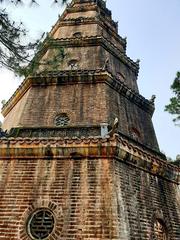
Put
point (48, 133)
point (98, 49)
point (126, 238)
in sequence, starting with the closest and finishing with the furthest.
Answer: point (126, 238)
point (48, 133)
point (98, 49)

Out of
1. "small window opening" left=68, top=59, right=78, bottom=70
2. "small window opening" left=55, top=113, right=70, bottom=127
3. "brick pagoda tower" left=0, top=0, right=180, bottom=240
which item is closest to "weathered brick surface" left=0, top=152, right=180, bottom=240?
"brick pagoda tower" left=0, top=0, right=180, bottom=240

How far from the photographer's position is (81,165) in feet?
29.9

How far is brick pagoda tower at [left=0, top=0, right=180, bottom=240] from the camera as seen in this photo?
26.6 feet

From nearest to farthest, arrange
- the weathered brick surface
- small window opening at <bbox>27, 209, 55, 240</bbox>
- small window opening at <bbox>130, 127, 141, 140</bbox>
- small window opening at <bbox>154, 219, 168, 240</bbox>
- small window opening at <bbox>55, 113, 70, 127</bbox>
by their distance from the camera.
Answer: the weathered brick surface → small window opening at <bbox>27, 209, 55, 240</bbox> → small window opening at <bbox>154, 219, 168, 240</bbox> → small window opening at <bbox>55, 113, 70, 127</bbox> → small window opening at <bbox>130, 127, 141, 140</bbox>

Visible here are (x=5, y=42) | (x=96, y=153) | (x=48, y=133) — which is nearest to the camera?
(x=5, y=42)

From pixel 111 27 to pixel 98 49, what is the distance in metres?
4.31

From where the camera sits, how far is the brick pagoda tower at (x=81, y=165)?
8109 millimetres

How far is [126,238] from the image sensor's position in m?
7.79

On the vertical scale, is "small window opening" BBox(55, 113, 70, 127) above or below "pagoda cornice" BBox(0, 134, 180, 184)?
above

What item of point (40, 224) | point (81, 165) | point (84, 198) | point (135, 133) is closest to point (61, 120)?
point (81, 165)

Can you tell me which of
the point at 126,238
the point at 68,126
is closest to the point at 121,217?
the point at 126,238

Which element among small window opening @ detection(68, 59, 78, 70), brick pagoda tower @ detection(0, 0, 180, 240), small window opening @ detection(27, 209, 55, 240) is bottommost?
small window opening @ detection(27, 209, 55, 240)

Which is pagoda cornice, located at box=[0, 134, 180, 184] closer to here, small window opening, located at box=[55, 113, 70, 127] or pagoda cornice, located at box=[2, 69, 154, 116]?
small window opening, located at box=[55, 113, 70, 127]

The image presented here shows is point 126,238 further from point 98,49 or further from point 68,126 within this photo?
point 98,49
